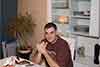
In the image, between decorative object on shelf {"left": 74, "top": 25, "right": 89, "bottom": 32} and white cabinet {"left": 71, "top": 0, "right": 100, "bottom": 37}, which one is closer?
white cabinet {"left": 71, "top": 0, "right": 100, "bottom": 37}

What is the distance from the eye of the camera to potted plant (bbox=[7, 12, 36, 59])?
3369 millimetres

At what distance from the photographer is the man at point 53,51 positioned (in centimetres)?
231

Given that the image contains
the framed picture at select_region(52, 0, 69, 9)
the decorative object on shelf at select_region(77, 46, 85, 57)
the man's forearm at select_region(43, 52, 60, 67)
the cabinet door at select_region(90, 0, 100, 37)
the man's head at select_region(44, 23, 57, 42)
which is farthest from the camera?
the framed picture at select_region(52, 0, 69, 9)

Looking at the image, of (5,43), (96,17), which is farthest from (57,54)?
(5,43)

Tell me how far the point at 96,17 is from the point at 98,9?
0.10m

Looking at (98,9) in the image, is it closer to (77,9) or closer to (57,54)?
(77,9)

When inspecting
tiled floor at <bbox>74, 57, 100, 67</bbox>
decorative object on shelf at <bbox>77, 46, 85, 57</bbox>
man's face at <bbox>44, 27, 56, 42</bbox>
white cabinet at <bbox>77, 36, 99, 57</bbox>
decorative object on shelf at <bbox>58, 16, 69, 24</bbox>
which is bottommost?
tiled floor at <bbox>74, 57, 100, 67</bbox>

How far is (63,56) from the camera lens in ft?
7.57

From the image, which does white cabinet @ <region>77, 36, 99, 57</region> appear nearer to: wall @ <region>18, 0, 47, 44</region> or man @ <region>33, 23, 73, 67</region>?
man @ <region>33, 23, 73, 67</region>

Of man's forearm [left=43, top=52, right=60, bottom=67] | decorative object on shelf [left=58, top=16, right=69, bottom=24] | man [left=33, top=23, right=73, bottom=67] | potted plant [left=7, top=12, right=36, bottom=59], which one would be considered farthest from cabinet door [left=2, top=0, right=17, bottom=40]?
man's forearm [left=43, top=52, right=60, bottom=67]

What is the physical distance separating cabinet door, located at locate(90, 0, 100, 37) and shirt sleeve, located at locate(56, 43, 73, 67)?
564 millimetres

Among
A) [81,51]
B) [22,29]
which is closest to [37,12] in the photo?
[22,29]

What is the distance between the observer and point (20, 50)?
11.1 ft

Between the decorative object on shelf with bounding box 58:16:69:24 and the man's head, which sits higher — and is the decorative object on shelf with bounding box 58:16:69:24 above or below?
above
